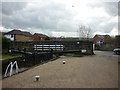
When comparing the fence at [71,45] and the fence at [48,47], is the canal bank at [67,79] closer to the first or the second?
the fence at [71,45]

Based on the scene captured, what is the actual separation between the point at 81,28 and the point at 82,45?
19959 millimetres

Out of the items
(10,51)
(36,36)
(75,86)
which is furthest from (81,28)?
(75,86)

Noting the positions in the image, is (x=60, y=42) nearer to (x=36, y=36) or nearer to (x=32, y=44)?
(x=32, y=44)

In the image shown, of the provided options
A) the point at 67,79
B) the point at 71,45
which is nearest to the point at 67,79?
the point at 67,79

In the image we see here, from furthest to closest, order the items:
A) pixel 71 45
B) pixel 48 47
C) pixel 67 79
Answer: pixel 48 47 < pixel 71 45 < pixel 67 79

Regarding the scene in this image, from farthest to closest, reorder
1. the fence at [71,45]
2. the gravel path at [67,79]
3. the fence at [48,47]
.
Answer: the fence at [48,47] → the fence at [71,45] → the gravel path at [67,79]

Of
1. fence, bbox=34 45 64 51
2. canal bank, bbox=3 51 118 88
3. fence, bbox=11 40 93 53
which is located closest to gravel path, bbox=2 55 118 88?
canal bank, bbox=3 51 118 88

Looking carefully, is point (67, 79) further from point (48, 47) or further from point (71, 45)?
point (48, 47)

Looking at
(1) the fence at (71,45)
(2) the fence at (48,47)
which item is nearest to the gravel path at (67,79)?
(1) the fence at (71,45)

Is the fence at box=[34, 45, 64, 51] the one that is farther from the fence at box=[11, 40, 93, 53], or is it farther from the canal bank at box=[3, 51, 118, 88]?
the canal bank at box=[3, 51, 118, 88]

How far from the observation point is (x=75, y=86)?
5.18 m

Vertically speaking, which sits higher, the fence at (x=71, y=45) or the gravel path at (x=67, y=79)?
the fence at (x=71, y=45)

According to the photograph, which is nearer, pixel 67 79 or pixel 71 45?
pixel 67 79

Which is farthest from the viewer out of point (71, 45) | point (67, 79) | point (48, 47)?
point (48, 47)
